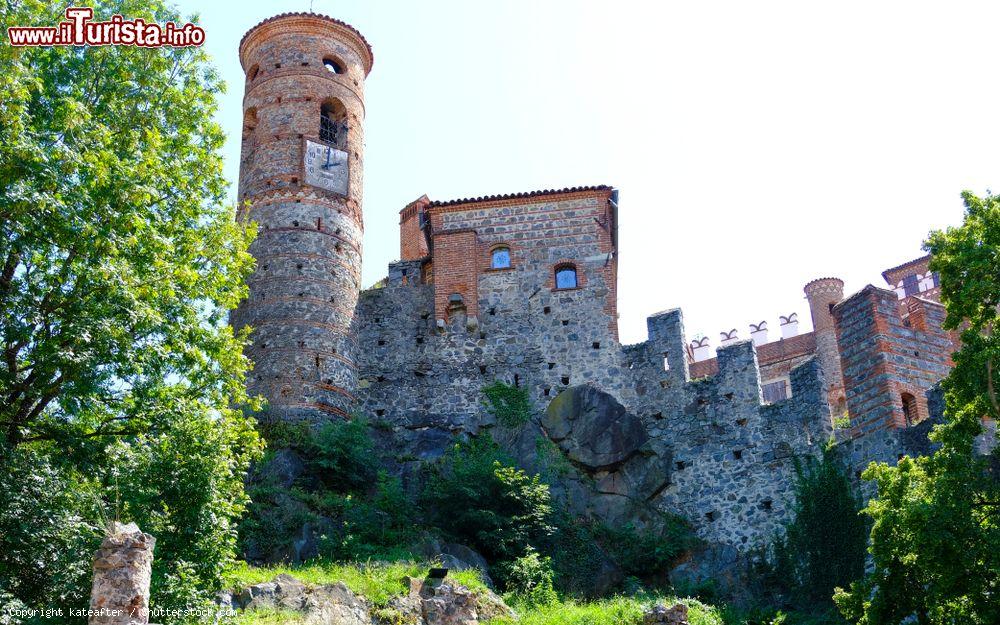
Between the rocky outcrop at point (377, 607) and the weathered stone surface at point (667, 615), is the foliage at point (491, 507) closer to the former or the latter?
the rocky outcrop at point (377, 607)

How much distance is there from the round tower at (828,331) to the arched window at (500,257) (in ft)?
43.4

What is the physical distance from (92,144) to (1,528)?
5.32m

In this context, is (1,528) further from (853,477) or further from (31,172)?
(853,477)

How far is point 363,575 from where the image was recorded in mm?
21141

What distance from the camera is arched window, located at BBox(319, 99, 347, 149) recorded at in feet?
101

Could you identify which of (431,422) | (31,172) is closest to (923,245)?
(31,172)

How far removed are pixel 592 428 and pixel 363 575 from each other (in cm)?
794

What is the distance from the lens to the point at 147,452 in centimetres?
1566

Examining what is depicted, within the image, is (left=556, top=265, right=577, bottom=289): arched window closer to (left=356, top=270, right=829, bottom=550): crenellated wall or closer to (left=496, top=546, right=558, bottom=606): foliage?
(left=356, top=270, right=829, bottom=550): crenellated wall

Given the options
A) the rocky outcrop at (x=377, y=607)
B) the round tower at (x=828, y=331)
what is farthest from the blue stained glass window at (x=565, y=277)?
the round tower at (x=828, y=331)

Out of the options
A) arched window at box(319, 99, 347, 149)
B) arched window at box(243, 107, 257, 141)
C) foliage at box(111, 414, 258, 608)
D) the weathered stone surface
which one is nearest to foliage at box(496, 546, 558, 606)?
the weathered stone surface

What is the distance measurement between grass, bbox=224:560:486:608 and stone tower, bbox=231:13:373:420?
19.5 feet

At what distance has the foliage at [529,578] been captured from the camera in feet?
72.2

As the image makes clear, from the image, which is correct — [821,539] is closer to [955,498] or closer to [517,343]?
[955,498]
